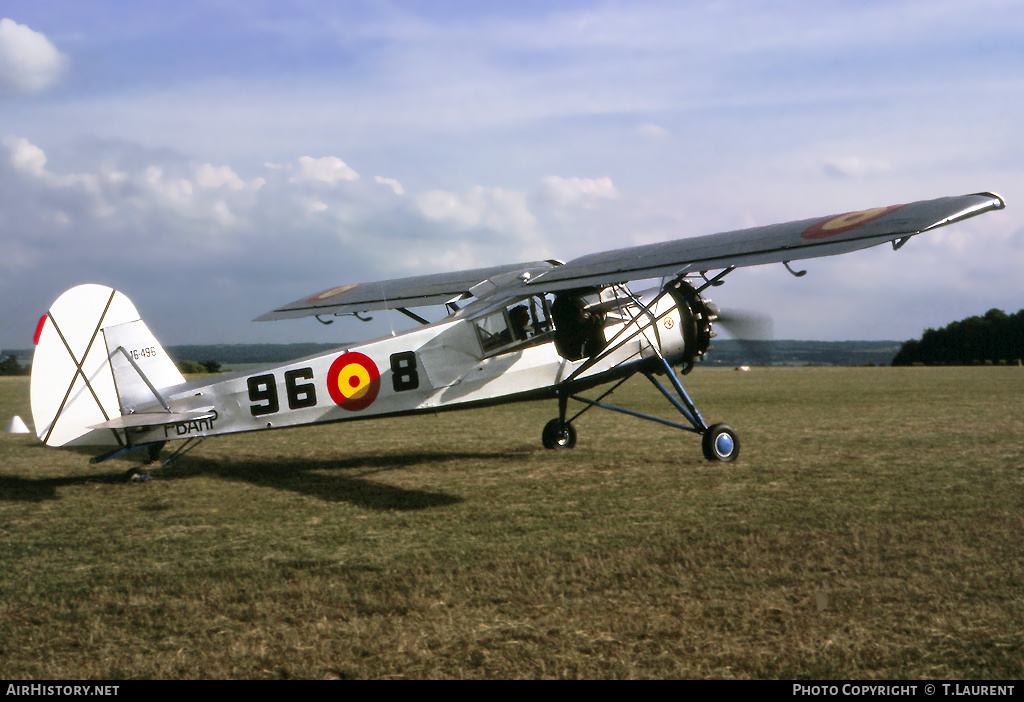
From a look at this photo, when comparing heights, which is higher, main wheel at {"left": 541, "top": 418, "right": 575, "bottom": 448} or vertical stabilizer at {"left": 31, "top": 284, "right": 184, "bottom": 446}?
vertical stabilizer at {"left": 31, "top": 284, "right": 184, "bottom": 446}

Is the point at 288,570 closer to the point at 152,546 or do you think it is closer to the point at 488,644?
the point at 152,546

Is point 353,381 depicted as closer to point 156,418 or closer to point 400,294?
point 156,418

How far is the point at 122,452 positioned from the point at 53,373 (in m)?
1.03

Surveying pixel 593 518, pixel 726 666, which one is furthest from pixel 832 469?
pixel 726 666

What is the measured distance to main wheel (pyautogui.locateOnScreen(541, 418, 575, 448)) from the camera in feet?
35.3

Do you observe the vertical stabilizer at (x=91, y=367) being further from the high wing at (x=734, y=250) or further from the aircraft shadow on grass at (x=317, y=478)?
the high wing at (x=734, y=250)

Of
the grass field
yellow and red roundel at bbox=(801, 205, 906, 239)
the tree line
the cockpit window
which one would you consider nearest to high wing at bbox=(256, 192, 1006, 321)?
yellow and red roundel at bbox=(801, 205, 906, 239)

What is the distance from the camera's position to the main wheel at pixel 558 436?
1076cm

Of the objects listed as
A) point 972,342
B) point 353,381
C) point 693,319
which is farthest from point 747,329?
point 972,342

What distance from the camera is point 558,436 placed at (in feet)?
35.4

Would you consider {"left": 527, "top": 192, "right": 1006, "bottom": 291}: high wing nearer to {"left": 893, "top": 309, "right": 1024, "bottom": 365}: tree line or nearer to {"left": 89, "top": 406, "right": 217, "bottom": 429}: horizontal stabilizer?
{"left": 89, "top": 406, "right": 217, "bottom": 429}: horizontal stabilizer

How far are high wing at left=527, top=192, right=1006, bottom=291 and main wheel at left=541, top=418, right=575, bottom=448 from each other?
8.41 ft

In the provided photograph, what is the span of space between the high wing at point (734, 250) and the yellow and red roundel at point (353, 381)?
1.69 m

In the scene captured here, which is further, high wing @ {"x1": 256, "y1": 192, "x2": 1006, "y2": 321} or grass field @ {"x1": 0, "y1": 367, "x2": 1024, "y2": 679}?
high wing @ {"x1": 256, "y1": 192, "x2": 1006, "y2": 321}
